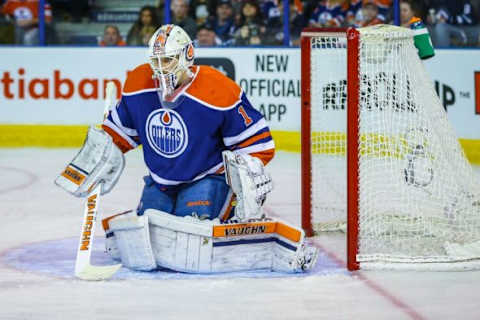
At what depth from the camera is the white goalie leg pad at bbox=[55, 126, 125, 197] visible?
3.88 metres

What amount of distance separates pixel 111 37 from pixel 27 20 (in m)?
0.64

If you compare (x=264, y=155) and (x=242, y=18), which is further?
(x=242, y=18)

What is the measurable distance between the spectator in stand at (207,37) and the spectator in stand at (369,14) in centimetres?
104

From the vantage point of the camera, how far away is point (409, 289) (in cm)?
365

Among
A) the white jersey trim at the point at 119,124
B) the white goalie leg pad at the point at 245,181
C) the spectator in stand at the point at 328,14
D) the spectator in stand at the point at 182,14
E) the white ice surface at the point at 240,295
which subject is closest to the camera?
the white ice surface at the point at 240,295

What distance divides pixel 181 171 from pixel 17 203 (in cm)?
184

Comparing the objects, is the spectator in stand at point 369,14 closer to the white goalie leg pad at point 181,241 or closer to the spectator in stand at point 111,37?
the spectator in stand at point 111,37

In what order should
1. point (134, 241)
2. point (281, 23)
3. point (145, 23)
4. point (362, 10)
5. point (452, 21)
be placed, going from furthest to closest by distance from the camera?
point (145, 23) → point (281, 23) → point (362, 10) → point (452, 21) → point (134, 241)

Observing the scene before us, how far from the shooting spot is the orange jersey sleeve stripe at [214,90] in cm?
396

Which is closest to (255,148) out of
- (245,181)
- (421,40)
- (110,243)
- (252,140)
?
(252,140)

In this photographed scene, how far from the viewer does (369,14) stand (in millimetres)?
7523

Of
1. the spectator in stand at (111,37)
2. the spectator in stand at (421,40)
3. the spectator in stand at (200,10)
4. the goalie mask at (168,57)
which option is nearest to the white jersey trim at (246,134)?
the goalie mask at (168,57)

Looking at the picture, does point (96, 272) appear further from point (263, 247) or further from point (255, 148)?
point (255, 148)

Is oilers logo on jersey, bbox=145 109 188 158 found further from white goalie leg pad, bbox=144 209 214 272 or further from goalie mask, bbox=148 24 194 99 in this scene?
white goalie leg pad, bbox=144 209 214 272
